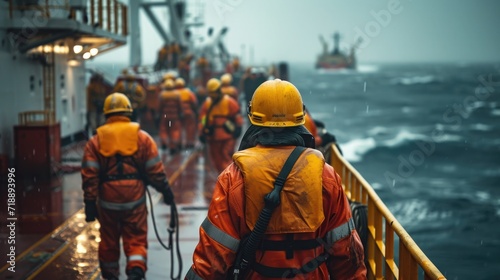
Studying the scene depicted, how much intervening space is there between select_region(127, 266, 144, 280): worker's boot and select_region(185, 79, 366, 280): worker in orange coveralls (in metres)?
3.10

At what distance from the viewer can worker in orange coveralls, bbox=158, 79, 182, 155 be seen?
16000 mm

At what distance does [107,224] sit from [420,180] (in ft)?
83.5

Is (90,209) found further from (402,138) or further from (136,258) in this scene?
(402,138)

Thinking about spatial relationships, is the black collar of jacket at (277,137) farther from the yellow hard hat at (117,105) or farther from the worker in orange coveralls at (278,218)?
the yellow hard hat at (117,105)

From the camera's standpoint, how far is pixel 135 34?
28438 mm

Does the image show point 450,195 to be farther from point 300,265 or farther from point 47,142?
point 300,265

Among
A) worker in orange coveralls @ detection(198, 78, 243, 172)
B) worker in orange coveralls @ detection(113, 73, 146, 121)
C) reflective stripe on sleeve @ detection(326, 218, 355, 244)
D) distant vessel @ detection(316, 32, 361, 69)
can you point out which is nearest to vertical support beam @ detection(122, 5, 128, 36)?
worker in orange coveralls @ detection(113, 73, 146, 121)

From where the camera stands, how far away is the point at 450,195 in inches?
1013

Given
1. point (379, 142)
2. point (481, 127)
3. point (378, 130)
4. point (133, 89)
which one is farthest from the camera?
point (481, 127)

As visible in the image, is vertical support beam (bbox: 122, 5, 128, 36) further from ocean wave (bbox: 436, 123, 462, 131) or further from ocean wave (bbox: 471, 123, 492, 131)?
ocean wave (bbox: 471, 123, 492, 131)

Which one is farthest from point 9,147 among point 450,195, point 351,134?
point 351,134

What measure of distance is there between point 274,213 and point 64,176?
9.99m

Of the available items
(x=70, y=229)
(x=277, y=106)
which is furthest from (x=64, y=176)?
(x=277, y=106)

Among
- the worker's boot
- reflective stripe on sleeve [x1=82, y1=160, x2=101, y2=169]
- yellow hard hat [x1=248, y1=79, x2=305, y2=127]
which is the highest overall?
yellow hard hat [x1=248, y1=79, x2=305, y2=127]
